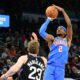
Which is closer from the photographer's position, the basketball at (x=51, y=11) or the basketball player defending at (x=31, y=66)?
the basketball player defending at (x=31, y=66)

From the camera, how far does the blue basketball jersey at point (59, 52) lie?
7496 millimetres

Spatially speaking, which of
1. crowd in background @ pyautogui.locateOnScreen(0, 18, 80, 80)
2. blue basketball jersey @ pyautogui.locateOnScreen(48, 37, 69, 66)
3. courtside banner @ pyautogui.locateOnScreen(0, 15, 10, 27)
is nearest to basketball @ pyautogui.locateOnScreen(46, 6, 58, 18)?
blue basketball jersey @ pyautogui.locateOnScreen(48, 37, 69, 66)

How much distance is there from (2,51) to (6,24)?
2.81 meters

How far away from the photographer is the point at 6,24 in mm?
17172

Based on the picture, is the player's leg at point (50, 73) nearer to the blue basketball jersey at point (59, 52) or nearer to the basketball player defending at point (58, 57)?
the basketball player defending at point (58, 57)

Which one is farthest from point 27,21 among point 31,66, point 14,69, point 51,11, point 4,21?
point 14,69

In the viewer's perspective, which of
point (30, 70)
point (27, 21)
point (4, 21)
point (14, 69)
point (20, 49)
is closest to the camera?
point (14, 69)

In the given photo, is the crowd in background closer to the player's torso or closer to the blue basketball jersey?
the blue basketball jersey

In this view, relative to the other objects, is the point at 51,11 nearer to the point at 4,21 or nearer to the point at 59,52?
the point at 59,52

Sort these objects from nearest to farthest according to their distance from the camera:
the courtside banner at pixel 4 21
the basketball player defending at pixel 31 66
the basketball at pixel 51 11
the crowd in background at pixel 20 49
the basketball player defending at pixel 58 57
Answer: the basketball player defending at pixel 31 66
the basketball player defending at pixel 58 57
the basketball at pixel 51 11
the crowd in background at pixel 20 49
the courtside banner at pixel 4 21

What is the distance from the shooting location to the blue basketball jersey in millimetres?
7496

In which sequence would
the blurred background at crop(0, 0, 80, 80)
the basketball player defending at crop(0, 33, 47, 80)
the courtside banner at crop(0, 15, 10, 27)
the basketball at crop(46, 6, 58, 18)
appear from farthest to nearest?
the courtside banner at crop(0, 15, 10, 27) < the blurred background at crop(0, 0, 80, 80) < the basketball at crop(46, 6, 58, 18) < the basketball player defending at crop(0, 33, 47, 80)

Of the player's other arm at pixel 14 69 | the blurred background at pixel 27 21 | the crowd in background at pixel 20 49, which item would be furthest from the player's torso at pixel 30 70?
the blurred background at pixel 27 21

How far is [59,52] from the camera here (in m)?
7.50
